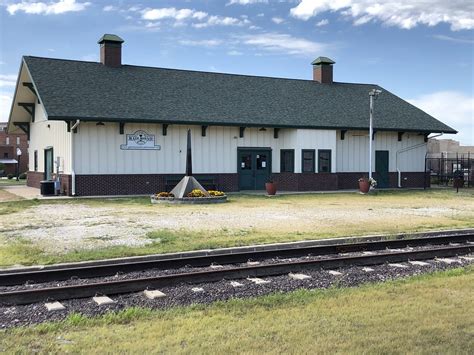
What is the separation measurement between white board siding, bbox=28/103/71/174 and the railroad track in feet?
52.1

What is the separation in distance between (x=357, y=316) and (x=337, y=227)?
795cm

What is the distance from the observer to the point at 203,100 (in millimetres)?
27688

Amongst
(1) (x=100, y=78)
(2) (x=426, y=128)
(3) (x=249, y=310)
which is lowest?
(3) (x=249, y=310)

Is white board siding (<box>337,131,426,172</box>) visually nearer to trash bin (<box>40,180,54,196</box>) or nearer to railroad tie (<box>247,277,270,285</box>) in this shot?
trash bin (<box>40,180,54,196</box>)

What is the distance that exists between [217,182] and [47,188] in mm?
7719

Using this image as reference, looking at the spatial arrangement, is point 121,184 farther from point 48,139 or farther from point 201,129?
point 48,139

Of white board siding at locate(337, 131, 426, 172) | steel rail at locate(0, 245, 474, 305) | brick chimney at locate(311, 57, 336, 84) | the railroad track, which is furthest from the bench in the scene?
steel rail at locate(0, 245, 474, 305)

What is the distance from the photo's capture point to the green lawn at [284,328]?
5.07 meters

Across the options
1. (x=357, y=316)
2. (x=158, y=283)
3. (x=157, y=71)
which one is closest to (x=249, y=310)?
(x=357, y=316)

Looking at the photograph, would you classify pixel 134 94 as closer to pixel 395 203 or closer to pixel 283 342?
pixel 395 203

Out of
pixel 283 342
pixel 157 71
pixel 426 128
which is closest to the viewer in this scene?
pixel 283 342

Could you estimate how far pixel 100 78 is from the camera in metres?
26.8

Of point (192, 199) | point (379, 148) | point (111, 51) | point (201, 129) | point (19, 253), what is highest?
point (111, 51)

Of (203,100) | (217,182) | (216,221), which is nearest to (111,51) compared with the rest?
(203,100)
